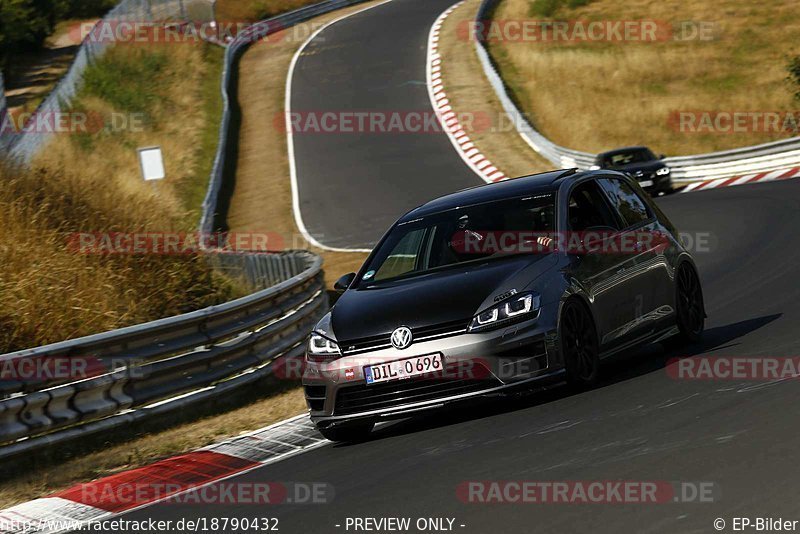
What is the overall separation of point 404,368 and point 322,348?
2.28 ft

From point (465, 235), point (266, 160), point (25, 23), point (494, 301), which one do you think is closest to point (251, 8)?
point (25, 23)

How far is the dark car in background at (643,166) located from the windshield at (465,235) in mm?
20946

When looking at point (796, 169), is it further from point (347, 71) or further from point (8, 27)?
point (8, 27)

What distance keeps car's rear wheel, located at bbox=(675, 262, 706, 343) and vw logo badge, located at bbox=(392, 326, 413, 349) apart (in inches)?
117

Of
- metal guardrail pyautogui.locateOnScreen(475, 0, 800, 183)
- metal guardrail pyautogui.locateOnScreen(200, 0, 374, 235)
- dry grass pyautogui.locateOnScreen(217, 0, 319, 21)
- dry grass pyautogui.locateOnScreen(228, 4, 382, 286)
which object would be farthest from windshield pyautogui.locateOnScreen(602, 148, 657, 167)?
dry grass pyautogui.locateOnScreen(217, 0, 319, 21)

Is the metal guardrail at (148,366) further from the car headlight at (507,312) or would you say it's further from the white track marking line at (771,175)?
the white track marking line at (771,175)

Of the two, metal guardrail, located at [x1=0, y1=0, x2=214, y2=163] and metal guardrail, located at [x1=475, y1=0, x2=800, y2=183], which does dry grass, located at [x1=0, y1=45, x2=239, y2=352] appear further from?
metal guardrail, located at [x1=475, y1=0, x2=800, y2=183]

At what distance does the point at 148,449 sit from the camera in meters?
9.35

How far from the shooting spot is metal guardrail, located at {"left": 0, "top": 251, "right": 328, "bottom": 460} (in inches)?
347

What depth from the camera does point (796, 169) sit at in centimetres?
3039

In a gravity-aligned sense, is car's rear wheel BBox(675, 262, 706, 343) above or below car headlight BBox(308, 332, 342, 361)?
below

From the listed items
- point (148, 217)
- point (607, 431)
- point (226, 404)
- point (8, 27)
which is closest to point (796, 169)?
point (148, 217)

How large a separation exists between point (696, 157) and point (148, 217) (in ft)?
68.1

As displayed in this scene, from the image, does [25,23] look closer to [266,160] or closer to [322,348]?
[266,160]
